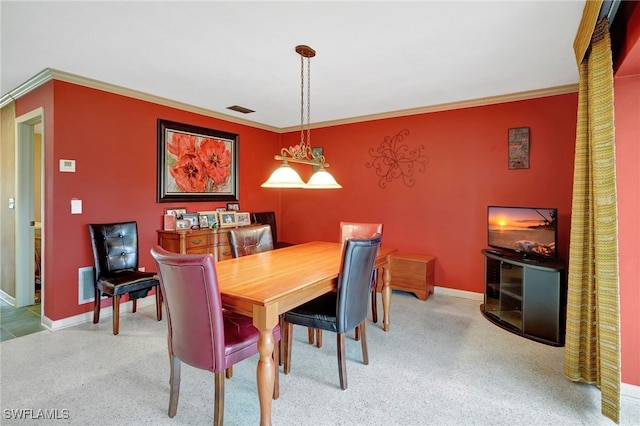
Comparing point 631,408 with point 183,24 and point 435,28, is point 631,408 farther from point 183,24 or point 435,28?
point 183,24

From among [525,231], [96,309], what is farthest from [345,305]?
[96,309]

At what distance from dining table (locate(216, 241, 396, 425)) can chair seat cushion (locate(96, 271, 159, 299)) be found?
3.80 feet

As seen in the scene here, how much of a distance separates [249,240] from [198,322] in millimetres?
1515

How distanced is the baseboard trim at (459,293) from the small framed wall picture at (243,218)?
273cm

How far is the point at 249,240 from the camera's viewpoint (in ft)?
10.5

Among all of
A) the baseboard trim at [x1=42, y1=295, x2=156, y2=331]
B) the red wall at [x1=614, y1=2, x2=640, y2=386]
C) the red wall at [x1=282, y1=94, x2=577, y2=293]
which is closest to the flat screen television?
the red wall at [x1=282, y1=94, x2=577, y2=293]

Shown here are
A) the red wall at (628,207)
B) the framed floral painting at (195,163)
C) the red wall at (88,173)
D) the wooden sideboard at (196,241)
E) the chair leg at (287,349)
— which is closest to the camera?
the red wall at (628,207)

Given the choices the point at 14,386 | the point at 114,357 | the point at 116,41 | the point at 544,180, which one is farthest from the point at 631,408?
the point at 116,41

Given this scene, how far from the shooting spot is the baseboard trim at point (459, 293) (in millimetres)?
4066

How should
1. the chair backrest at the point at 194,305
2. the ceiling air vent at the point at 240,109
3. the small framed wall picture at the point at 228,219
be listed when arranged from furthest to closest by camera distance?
the small framed wall picture at the point at 228,219 < the ceiling air vent at the point at 240,109 < the chair backrest at the point at 194,305

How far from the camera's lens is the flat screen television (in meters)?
3.05

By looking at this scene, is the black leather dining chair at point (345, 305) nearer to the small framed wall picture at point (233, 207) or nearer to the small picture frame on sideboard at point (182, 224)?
the small picture frame on sideboard at point (182, 224)

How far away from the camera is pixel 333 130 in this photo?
518 cm

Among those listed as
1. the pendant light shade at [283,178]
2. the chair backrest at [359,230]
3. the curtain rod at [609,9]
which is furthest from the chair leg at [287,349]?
the curtain rod at [609,9]
